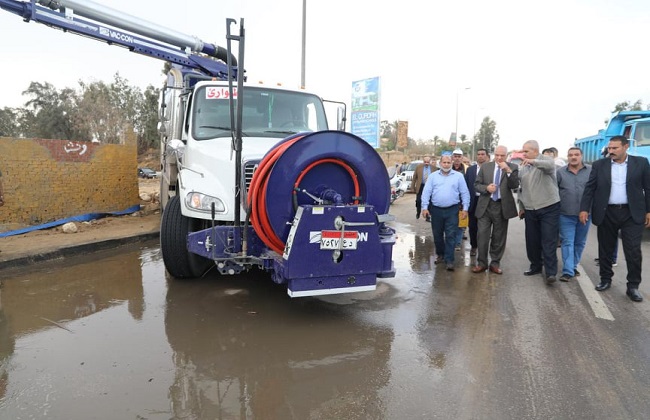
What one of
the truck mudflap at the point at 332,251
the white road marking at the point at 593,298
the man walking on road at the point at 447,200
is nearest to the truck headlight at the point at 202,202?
the truck mudflap at the point at 332,251

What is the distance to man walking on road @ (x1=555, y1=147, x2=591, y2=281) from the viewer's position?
5758mm

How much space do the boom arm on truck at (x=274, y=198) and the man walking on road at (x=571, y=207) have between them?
2805 millimetres

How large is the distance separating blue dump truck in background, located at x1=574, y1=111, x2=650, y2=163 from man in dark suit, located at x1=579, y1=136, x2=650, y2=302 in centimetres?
515

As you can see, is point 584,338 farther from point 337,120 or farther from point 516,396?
point 337,120

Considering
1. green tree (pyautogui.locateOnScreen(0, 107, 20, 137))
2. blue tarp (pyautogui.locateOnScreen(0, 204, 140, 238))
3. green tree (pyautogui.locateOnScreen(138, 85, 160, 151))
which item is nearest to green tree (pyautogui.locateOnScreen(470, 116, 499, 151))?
green tree (pyautogui.locateOnScreen(138, 85, 160, 151))

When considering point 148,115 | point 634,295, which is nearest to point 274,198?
point 634,295

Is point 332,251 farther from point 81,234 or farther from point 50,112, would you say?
point 50,112

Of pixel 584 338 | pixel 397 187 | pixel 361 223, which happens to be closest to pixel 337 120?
pixel 361 223

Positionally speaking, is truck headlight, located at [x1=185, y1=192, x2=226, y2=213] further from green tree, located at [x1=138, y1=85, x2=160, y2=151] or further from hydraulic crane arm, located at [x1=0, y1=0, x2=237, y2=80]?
green tree, located at [x1=138, y1=85, x2=160, y2=151]

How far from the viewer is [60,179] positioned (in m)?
8.98

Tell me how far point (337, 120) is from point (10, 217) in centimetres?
637

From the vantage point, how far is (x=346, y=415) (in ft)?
8.91

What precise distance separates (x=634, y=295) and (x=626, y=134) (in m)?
7.88

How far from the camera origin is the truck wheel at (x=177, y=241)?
5.00 m
